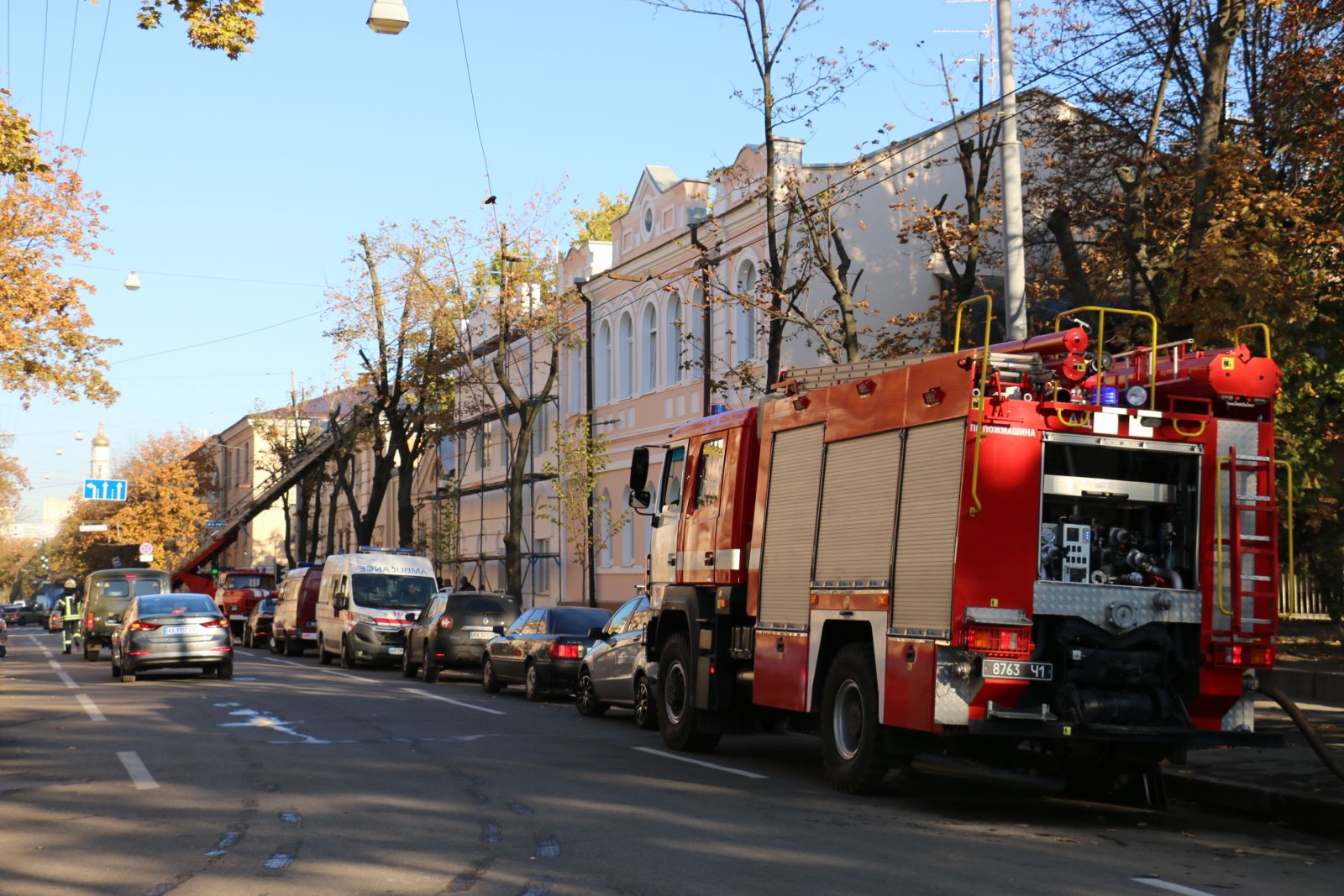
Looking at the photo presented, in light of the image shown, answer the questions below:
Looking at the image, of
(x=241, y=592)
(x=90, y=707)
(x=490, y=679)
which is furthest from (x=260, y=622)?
(x=90, y=707)

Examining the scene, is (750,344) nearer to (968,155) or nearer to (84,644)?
(968,155)

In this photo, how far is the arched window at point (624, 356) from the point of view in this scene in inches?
1683

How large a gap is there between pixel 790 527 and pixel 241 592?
43370mm

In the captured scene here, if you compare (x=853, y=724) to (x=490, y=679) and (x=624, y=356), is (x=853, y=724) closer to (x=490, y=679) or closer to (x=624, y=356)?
(x=490, y=679)

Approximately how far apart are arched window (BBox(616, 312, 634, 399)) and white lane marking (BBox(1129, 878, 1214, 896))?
3433cm

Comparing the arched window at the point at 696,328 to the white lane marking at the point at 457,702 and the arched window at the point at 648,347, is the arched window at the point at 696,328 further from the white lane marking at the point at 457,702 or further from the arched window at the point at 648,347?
the white lane marking at the point at 457,702

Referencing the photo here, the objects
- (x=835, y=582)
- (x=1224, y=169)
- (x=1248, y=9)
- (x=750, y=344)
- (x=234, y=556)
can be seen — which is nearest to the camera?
(x=835, y=582)

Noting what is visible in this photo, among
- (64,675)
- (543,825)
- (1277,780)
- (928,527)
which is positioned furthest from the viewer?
(64,675)

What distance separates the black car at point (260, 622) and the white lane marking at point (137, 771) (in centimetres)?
3227

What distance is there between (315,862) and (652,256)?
105 feet

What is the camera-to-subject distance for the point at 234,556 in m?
101

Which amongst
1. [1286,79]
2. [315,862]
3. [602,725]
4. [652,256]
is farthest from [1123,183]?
[652,256]

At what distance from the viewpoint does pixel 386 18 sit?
15469 mm

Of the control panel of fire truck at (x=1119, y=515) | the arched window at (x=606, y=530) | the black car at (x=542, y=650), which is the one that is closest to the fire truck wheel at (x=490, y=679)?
the black car at (x=542, y=650)
